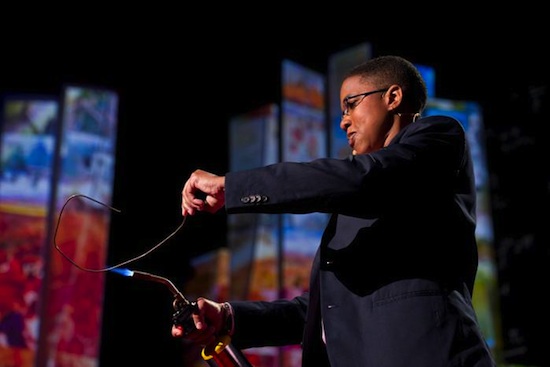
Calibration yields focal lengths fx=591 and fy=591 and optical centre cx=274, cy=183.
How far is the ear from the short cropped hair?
13 millimetres

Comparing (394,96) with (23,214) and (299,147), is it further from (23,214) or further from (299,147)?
(23,214)

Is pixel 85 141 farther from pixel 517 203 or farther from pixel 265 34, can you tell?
pixel 517 203

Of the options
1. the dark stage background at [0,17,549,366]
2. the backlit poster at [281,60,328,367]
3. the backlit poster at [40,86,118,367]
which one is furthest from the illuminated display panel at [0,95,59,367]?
the backlit poster at [281,60,328,367]

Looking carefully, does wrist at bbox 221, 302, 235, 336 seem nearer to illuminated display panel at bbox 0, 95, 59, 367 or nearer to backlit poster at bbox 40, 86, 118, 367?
backlit poster at bbox 40, 86, 118, 367

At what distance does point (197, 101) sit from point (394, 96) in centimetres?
406

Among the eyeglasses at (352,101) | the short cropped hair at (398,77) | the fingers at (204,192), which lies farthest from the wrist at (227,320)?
the short cropped hair at (398,77)

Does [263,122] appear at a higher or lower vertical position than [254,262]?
higher

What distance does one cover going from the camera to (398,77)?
1583 millimetres

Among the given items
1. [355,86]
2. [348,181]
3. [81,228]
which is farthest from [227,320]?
[81,228]

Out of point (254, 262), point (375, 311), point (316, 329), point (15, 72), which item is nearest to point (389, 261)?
point (375, 311)

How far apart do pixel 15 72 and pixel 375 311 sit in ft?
15.0

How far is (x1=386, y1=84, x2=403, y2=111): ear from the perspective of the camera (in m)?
1.55

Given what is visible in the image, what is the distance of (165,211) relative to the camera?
5.06 m

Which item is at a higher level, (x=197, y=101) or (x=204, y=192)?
(x=197, y=101)
